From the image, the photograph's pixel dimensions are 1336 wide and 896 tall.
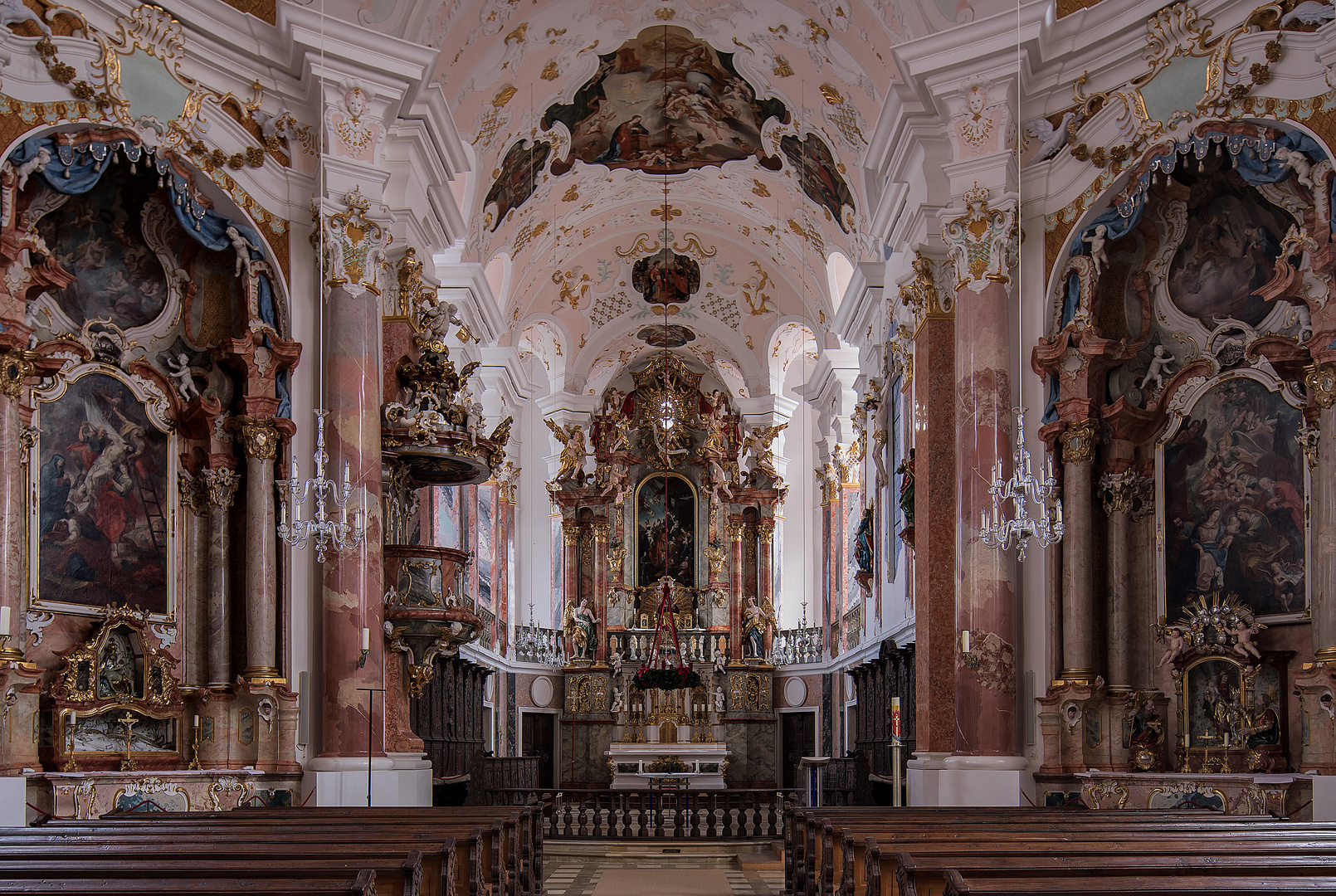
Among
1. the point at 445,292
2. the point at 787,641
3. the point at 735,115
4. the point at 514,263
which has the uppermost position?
the point at 735,115

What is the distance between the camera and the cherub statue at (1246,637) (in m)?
11.0

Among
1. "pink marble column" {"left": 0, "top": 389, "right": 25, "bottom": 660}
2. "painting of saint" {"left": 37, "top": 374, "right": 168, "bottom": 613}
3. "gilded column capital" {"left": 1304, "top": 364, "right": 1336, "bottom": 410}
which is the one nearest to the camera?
"gilded column capital" {"left": 1304, "top": 364, "right": 1336, "bottom": 410}

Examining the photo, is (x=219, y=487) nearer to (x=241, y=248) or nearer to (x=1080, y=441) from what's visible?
(x=241, y=248)

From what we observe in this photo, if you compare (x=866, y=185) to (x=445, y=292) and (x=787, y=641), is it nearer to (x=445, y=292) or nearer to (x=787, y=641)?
(x=445, y=292)

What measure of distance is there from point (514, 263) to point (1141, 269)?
484 inches

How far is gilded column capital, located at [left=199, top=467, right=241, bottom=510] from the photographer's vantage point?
12414 millimetres

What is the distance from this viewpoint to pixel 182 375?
491 inches

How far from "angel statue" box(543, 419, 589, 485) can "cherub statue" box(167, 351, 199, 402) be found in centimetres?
1404

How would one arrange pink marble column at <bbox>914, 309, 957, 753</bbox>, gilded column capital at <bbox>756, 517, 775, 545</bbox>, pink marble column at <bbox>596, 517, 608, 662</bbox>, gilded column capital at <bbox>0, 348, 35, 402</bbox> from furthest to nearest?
gilded column capital at <bbox>756, 517, 775, 545</bbox>
pink marble column at <bbox>596, 517, 608, 662</bbox>
pink marble column at <bbox>914, 309, 957, 753</bbox>
gilded column capital at <bbox>0, 348, 35, 402</bbox>

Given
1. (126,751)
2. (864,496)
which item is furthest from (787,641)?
(126,751)

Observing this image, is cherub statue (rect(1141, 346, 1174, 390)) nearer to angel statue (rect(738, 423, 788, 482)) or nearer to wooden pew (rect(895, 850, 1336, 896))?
wooden pew (rect(895, 850, 1336, 896))

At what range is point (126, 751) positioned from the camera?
11297mm

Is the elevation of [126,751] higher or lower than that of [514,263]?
lower

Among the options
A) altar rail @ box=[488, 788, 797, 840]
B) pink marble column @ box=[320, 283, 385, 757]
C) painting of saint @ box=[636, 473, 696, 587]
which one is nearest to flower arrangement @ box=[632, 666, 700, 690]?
altar rail @ box=[488, 788, 797, 840]
